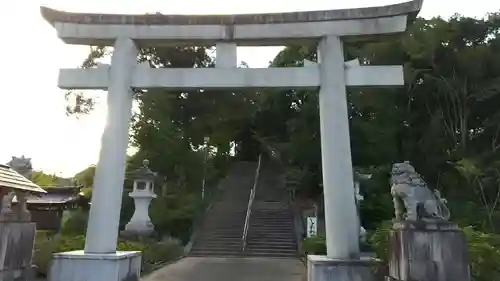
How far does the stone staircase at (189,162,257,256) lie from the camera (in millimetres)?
17516

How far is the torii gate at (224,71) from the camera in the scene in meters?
8.57

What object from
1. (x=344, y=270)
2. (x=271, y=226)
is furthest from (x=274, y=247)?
(x=344, y=270)

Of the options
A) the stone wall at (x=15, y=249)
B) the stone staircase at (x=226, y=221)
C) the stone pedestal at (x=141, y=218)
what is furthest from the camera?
the stone staircase at (x=226, y=221)

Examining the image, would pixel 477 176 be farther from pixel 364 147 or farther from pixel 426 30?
pixel 426 30

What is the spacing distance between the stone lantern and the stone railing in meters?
7.92

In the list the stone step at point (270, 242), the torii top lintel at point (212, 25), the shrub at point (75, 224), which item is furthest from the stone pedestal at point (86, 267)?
the shrub at point (75, 224)

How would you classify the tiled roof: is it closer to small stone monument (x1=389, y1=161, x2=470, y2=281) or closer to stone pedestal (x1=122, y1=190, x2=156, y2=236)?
small stone monument (x1=389, y1=161, x2=470, y2=281)

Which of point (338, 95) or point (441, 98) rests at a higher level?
point (441, 98)

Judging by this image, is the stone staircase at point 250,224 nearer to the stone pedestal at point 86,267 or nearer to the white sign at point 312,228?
the white sign at point 312,228

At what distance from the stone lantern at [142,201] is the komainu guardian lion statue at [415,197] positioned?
39.3 ft

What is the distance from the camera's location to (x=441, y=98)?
74.5ft

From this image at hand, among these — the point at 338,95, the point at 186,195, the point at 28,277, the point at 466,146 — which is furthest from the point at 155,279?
the point at 466,146

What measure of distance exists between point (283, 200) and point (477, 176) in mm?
9737

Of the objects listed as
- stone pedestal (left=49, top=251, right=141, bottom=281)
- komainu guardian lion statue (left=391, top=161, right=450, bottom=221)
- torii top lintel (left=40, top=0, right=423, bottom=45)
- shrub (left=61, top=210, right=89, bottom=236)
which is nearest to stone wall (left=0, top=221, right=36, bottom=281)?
stone pedestal (left=49, top=251, right=141, bottom=281)
